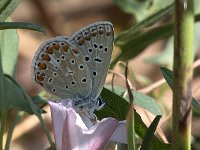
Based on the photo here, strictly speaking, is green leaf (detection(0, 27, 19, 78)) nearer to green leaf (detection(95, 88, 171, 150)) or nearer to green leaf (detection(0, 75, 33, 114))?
green leaf (detection(0, 75, 33, 114))

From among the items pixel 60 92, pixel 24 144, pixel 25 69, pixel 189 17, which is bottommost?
pixel 24 144

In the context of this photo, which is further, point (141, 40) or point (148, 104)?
point (141, 40)

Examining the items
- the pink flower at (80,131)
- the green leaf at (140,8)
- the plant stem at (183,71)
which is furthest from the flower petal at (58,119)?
the green leaf at (140,8)

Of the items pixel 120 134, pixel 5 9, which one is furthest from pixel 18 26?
pixel 120 134

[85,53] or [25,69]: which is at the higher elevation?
[85,53]

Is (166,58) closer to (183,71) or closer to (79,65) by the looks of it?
(79,65)

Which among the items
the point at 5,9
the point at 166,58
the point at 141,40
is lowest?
the point at 166,58

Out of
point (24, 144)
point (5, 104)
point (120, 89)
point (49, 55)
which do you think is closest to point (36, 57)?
point (49, 55)

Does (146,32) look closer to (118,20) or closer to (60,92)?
(60,92)

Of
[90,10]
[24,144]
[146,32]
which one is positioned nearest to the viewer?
[146,32]
